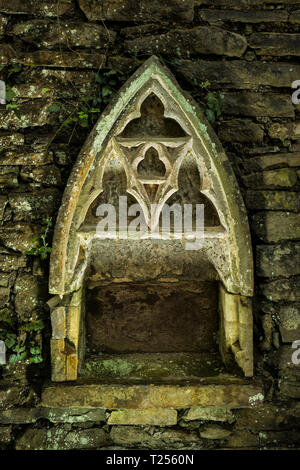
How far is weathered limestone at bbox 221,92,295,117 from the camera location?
185 cm

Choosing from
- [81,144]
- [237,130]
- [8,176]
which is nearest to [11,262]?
[8,176]

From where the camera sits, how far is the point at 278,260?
1.81 metres

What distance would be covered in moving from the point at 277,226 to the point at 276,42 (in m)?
1.09

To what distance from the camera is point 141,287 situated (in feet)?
6.85

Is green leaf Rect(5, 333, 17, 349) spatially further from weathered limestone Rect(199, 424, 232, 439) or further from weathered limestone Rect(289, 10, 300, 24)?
weathered limestone Rect(289, 10, 300, 24)

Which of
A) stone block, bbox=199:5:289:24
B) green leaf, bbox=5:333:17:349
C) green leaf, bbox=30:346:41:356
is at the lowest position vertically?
green leaf, bbox=30:346:41:356

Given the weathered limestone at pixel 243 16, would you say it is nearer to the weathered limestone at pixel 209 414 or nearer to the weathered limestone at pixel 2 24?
the weathered limestone at pixel 2 24

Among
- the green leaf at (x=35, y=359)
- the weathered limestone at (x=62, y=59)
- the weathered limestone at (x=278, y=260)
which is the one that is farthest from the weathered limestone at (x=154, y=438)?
the weathered limestone at (x=62, y=59)

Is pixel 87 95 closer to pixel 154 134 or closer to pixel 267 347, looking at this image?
pixel 154 134

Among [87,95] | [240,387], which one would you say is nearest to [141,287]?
[240,387]

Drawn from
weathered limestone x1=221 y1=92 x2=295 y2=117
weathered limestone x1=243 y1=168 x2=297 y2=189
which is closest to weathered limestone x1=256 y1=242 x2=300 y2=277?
weathered limestone x1=243 y1=168 x2=297 y2=189

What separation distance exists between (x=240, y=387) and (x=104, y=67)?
6.44 ft
